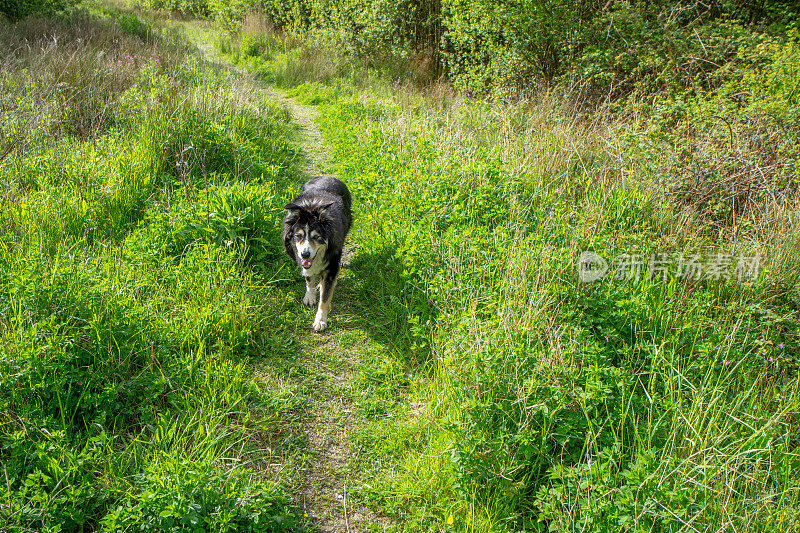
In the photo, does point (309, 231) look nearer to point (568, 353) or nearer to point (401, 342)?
point (401, 342)

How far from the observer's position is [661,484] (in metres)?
2.32

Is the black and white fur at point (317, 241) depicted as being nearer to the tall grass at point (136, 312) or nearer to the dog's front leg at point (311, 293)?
the dog's front leg at point (311, 293)

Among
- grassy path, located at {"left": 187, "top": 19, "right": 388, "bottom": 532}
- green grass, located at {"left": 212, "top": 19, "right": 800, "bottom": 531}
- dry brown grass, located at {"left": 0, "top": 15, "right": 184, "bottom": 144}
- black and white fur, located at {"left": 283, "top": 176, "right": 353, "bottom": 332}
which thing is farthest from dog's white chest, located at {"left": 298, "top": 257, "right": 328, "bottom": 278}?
dry brown grass, located at {"left": 0, "top": 15, "right": 184, "bottom": 144}

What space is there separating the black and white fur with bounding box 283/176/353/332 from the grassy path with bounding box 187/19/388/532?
0.78 feet

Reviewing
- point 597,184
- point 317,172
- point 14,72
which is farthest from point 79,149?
point 597,184

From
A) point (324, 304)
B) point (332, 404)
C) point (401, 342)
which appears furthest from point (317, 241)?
point (332, 404)

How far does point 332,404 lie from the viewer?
3609 mm

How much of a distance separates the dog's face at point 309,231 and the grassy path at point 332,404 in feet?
2.00

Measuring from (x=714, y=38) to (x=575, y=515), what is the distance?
288 inches

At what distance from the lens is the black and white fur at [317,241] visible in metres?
4.23

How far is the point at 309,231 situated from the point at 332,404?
145 centimetres

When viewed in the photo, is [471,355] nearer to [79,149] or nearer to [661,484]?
[661,484]

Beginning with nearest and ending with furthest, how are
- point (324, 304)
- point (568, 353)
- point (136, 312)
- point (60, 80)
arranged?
point (568, 353), point (136, 312), point (324, 304), point (60, 80)

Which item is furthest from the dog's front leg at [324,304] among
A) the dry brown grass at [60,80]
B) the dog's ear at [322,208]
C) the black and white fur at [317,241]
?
the dry brown grass at [60,80]
